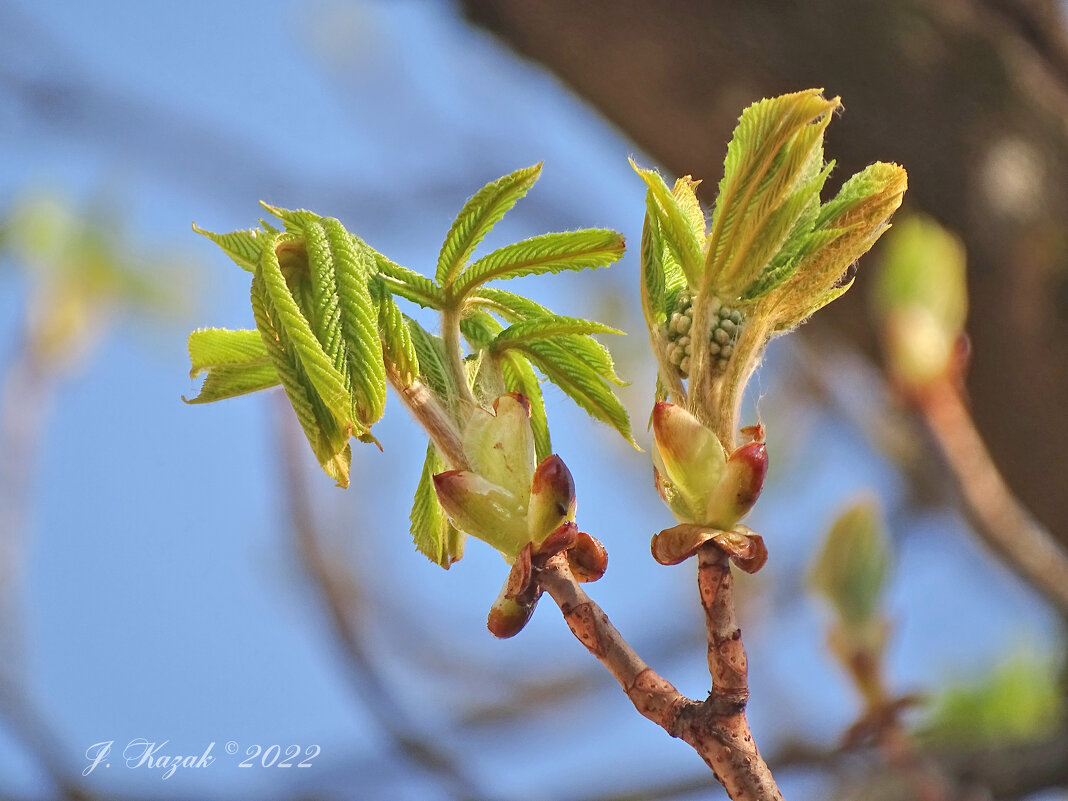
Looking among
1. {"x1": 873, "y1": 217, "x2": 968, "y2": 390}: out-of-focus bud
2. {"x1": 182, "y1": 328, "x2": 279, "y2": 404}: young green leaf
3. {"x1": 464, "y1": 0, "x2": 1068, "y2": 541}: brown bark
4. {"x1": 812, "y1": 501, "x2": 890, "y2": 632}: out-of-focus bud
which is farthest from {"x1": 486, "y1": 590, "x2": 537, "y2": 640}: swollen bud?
{"x1": 464, "y1": 0, "x2": 1068, "y2": 541}: brown bark

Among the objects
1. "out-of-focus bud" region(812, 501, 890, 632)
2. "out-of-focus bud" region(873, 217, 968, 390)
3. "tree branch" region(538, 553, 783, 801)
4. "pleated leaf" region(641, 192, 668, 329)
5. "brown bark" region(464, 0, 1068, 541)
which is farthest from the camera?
"brown bark" region(464, 0, 1068, 541)

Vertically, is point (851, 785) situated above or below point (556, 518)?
above

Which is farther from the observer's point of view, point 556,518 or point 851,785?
point 851,785

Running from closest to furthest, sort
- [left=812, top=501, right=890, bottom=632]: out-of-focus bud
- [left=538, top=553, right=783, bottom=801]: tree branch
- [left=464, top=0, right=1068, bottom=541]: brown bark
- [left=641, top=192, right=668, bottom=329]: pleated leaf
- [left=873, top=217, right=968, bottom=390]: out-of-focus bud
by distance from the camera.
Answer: [left=538, top=553, right=783, bottom=801]: tree branch → [left=641, top=192, right=668, bottom=329]: pleated leaf → [left=812, top=501, right=890, bottom=632]: out-of-focus bud → [left=873, top=217, right=968, bottom=390]: out-of-focus bud → [left=464, top=0, right=1068, bottom=541]: brown bark

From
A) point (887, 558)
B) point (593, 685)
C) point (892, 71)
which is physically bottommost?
point (887, 558)

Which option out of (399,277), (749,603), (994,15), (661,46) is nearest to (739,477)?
(399,277)

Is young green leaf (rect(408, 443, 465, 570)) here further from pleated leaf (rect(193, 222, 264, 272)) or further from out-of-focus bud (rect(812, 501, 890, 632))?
out-of-focus bud (rect(812, 501, 890, 632))

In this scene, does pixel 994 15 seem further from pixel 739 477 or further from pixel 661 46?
pixel 739 477

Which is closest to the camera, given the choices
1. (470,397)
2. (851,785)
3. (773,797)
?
(773,797)
